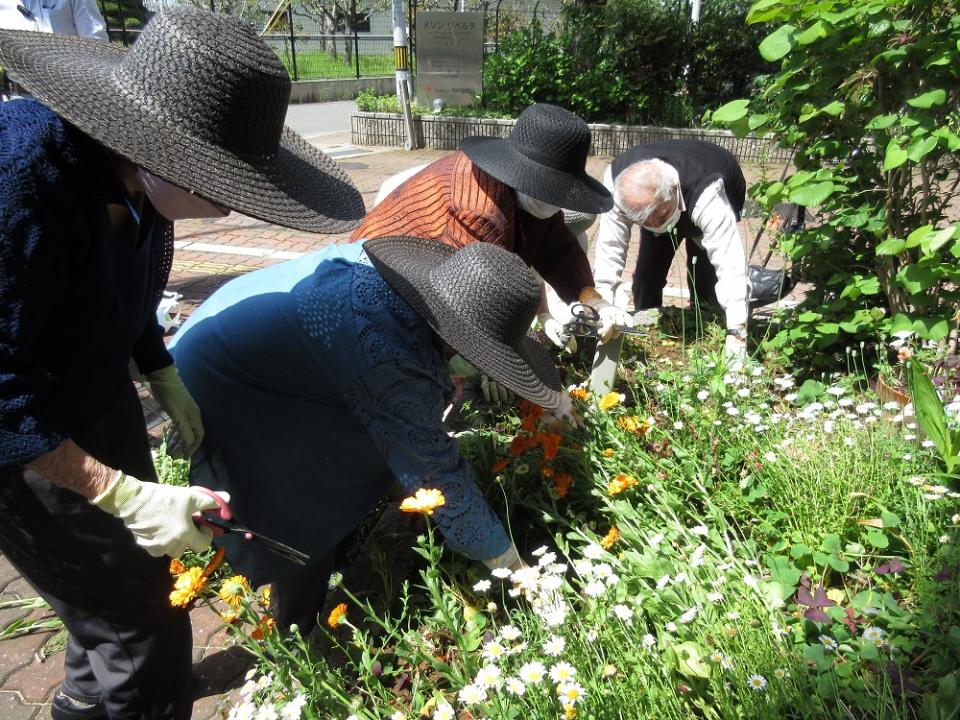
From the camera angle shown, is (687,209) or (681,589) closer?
(681,589)

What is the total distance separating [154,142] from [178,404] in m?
0.86

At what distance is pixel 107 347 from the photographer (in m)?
1.42

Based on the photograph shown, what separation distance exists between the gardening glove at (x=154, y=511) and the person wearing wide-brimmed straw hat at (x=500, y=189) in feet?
3.70

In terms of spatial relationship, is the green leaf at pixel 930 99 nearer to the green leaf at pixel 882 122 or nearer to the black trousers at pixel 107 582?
the green leaf at pixel 882 122

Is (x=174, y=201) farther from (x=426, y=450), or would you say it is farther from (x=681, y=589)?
(x=681, y=589)

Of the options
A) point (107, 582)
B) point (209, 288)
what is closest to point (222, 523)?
point (107, 582)

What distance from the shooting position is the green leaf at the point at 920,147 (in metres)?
2.24

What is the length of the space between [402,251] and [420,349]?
30 cm

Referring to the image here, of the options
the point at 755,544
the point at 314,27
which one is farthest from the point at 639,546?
the point at 314,27

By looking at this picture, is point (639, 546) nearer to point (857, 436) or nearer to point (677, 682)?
point (677, 682)

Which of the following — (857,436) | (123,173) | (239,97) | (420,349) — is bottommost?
(857,436)

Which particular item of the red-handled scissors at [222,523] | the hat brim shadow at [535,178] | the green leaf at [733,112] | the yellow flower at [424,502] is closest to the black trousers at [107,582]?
the red-handled scissors at [222,523]

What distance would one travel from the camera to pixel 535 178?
91.0 inches

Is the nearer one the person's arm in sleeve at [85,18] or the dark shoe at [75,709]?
the dark shoe at [75,709]
